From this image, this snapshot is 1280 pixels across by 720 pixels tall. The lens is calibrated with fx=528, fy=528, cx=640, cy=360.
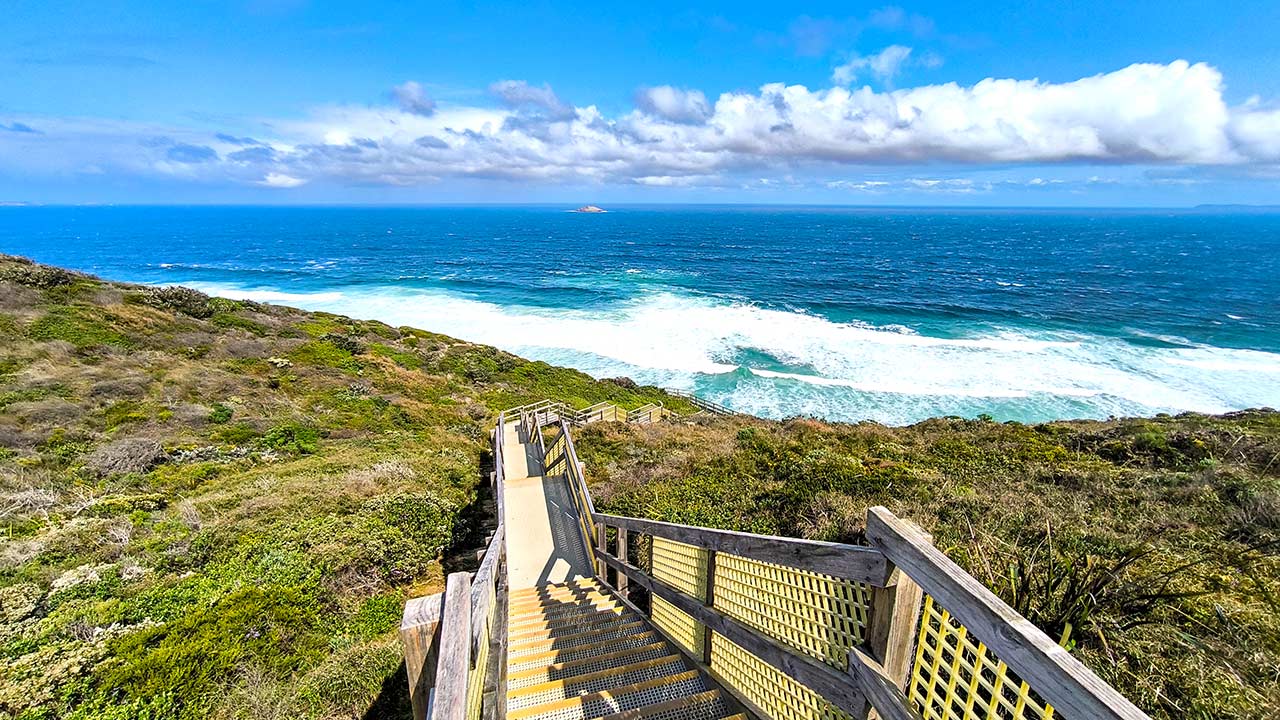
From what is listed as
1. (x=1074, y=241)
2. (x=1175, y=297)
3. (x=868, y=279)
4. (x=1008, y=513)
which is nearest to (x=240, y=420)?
(x=1008, y=513)

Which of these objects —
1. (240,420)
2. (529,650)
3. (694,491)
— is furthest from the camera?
(240,420)

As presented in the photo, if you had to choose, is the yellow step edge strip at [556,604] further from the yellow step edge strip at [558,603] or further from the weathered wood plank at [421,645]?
the weathered wood plank at [421,645]

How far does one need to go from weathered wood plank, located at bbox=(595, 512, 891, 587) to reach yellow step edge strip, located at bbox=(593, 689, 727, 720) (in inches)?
37.7

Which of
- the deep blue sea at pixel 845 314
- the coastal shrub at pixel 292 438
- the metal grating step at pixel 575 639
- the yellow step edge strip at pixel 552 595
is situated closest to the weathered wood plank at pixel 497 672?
the metal grating step at pixel 575 639

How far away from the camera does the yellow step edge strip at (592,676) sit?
146 inches

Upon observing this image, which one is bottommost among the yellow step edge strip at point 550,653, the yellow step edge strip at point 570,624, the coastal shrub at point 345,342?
the coastal shrub at point 345,342

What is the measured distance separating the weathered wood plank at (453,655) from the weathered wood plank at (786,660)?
1.55 m

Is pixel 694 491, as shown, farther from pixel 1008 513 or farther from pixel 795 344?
pixel 795 344

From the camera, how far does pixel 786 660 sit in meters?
2.69

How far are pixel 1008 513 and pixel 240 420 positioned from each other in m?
16.4

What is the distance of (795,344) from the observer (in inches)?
1353

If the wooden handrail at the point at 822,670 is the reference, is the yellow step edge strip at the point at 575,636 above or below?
below

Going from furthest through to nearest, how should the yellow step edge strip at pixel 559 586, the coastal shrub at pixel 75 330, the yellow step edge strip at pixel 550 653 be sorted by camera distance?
the coastal shrub at pixel 75 330, the yellow step edge strip at pixel 559 586, the yellow step edge strip at pixel 550 653

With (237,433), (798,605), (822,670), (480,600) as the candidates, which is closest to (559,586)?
(480,600)
